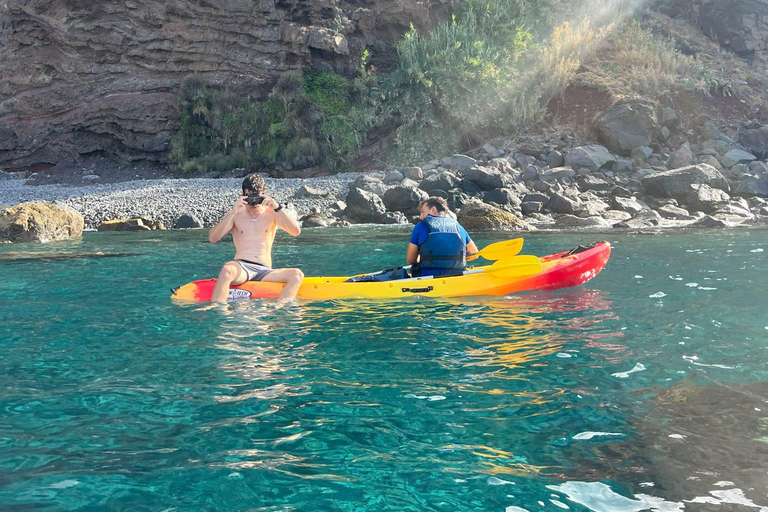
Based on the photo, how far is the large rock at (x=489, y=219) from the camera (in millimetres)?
13883

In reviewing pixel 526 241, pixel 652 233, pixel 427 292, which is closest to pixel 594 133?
pixel 652 233

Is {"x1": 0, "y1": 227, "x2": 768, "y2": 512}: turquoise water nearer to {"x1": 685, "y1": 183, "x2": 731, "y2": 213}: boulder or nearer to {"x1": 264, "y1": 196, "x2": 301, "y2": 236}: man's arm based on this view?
{"x1": 264, "y1": 196, "x2": 301, "y2": 236}: man's arm

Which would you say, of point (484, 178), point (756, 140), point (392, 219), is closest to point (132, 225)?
point (392, 219)

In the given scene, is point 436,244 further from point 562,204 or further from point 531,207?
point 562,204

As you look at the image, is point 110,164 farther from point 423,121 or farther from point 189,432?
point 189,432

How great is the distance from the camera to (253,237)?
6805 millimetres

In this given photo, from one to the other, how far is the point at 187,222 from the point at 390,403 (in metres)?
12.7

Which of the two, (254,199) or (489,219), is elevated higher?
(254,199)

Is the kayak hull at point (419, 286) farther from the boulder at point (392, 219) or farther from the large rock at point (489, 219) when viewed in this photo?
the boulder at point (392, 219)

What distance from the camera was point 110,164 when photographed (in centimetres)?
2478

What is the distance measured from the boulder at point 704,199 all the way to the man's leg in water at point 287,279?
40.3 feet

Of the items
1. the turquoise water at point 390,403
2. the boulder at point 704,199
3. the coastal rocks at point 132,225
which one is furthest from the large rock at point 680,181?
the coastal rocks at point 132,225

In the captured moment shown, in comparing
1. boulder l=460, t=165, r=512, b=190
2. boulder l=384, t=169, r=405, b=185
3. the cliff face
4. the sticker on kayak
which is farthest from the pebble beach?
the sticker on kayak

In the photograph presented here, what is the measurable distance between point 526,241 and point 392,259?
306cm
